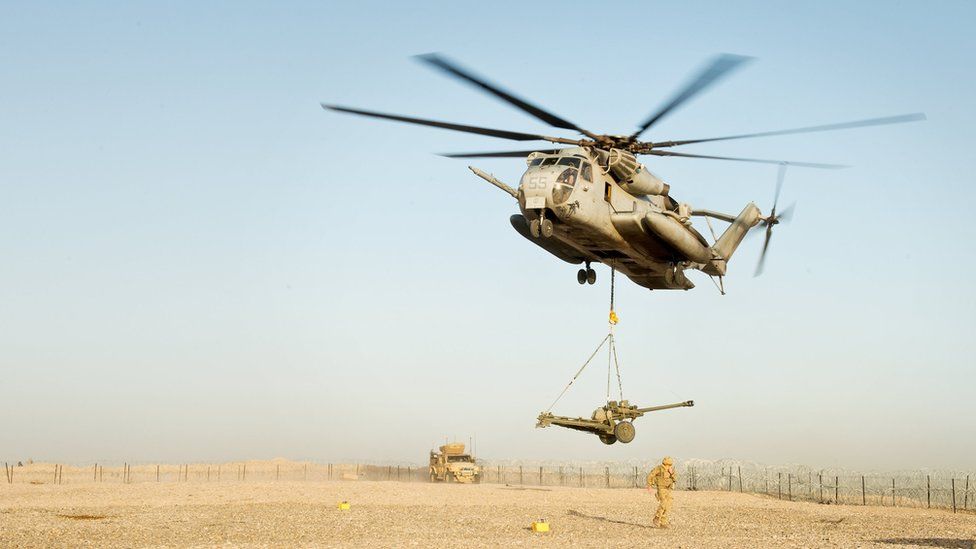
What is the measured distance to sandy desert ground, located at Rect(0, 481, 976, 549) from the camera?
23.1 m

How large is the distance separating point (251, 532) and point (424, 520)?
228 inches

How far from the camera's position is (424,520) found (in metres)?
29.2

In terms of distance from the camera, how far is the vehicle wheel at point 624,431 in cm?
2603

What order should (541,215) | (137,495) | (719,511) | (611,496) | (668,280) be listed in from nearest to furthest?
→ 1. (541,215)
2. (668,280)
3. (719,511)
4. (137,495)
5. (611,496)

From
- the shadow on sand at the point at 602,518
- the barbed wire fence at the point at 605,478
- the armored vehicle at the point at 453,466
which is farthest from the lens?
the armored vehicle at the point at 453,466

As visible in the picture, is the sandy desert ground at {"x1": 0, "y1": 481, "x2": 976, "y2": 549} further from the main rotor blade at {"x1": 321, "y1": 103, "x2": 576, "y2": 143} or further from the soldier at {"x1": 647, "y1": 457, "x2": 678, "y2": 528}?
the main rotor blade at {"x1": 321, "y1": 103, "x2": 576, "y2": 143}

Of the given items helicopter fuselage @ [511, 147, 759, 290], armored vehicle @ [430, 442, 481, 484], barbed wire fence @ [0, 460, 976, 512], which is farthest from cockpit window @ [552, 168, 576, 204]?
armored vehicle @ [430, 442, 481, 484]

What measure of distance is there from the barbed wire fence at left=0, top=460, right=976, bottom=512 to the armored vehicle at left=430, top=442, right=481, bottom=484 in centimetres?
257

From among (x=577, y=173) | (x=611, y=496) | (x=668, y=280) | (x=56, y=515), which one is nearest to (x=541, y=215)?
(x=577, y=173)

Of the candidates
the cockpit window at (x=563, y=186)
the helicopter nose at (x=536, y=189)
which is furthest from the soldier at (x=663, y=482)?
the helicopter nose at (x=536, y=189)

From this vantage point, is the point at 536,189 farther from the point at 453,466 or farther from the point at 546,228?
the point at 453,466

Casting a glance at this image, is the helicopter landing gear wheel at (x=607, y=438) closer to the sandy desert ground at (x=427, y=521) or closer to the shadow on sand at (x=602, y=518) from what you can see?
the sandy desert ground at (x=427, y=521)

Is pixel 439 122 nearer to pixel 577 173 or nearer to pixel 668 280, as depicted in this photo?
pixel 577 173

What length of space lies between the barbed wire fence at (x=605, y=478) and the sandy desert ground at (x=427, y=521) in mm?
9567
